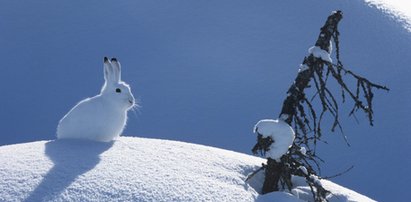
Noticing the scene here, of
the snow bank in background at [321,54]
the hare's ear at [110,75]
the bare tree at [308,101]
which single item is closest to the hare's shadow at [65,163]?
the hare's ear at [110,75]

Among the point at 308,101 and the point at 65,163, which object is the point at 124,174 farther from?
the point at 308,101

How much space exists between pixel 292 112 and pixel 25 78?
627cm

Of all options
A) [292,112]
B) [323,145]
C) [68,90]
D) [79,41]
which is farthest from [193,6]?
[292,112]

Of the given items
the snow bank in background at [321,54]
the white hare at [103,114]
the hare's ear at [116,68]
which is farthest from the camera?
the hare's ear at [116,68]

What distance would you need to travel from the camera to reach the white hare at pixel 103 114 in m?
4.37

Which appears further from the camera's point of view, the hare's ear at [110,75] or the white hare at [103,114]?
the hare's ear at [110,75]

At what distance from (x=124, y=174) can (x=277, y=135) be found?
1015 millimetres

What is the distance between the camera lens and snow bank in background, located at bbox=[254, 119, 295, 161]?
395 centimetres

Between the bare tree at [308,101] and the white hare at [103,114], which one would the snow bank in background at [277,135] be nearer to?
the bare tree at [308,101]

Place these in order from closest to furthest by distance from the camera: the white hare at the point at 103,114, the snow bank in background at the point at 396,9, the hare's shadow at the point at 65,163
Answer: the hare's shadow at the point at 65,163, the white hare at the point at 103,114, the snow bank in background at the point at 396,9

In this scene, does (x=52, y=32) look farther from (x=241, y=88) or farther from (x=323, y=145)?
(x=323, y=145)

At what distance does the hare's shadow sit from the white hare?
0.43ft

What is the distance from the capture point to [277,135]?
3.95m

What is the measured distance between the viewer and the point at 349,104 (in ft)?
30.0
